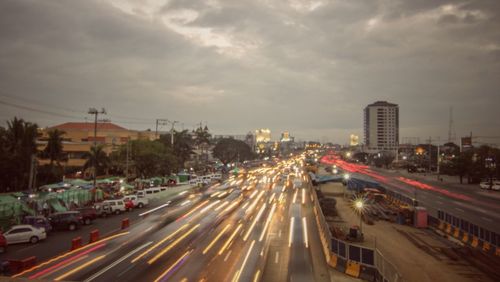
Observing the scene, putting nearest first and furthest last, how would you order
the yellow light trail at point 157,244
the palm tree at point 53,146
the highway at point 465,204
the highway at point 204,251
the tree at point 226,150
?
1. the highway at point 204,251
2. the yellow light trail at point 157,244
3. the highway at point 465,204
4. the palm tree at point 53,146
5. the tree at point 226,150

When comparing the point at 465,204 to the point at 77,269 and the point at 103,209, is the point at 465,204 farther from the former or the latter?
the point at 77,269

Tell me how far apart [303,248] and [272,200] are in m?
25.5

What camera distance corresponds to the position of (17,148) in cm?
5319

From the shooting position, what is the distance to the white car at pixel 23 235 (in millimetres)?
26678

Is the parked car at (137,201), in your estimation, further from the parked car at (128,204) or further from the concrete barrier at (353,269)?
the concrete barrier at (353,269)

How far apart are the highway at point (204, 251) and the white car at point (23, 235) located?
186 inches

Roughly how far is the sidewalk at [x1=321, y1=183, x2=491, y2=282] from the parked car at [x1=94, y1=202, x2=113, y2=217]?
84.6ft

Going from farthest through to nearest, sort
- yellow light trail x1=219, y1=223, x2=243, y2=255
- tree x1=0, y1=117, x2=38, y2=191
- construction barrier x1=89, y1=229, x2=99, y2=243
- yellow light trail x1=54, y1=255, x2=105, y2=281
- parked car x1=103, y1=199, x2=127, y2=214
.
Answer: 1. tree x1=0, y1=117, x2=38, y2=191
2. parked car x1=103, y1=199, x2=127, y2=214
3. construction barrier x1=89, y1=229, x2=99, y2=243
4. yellow light trail x1=219, y1=223, x2=243, y2=255
5. yellow light trail x1=54, y1=255, x2=105, y2=281

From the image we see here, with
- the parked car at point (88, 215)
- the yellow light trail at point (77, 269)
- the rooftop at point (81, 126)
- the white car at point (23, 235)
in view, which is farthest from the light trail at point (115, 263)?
the rooftop at point (81, 126)

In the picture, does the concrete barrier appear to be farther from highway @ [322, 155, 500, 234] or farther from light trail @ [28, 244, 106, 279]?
highway @ [322, 155, 500, 234]

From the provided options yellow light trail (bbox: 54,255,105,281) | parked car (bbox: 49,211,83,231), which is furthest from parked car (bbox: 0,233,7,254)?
yellow light trail (bbox: 54,255,105,281)

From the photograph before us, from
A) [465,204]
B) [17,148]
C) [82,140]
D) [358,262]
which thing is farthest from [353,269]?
[82,140]

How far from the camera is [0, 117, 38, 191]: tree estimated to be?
5247 cm

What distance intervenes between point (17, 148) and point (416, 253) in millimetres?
54702
